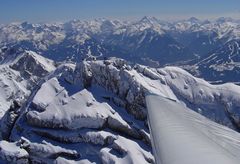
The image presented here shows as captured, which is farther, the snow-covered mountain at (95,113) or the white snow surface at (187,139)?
the snow-covered mountain at (95,113)

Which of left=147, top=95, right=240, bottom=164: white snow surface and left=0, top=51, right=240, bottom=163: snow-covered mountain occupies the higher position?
left=147, top=95, right=240, bottom=164: white snow surface

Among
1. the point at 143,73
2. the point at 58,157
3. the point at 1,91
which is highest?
the point at 143,73

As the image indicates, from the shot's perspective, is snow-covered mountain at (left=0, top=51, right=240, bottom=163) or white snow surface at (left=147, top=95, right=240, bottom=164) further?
snow-covered mountain at (left=0, top=51, right=240, bottom=163)

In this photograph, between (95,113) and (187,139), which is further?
(95,113)

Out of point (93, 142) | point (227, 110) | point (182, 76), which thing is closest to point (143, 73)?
point (182, 76)

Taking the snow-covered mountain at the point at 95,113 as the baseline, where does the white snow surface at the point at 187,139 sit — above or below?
above

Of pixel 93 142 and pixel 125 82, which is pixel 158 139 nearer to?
pixel 93 142

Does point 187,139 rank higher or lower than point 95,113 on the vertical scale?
higher

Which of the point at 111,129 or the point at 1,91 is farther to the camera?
the point at 1,91
